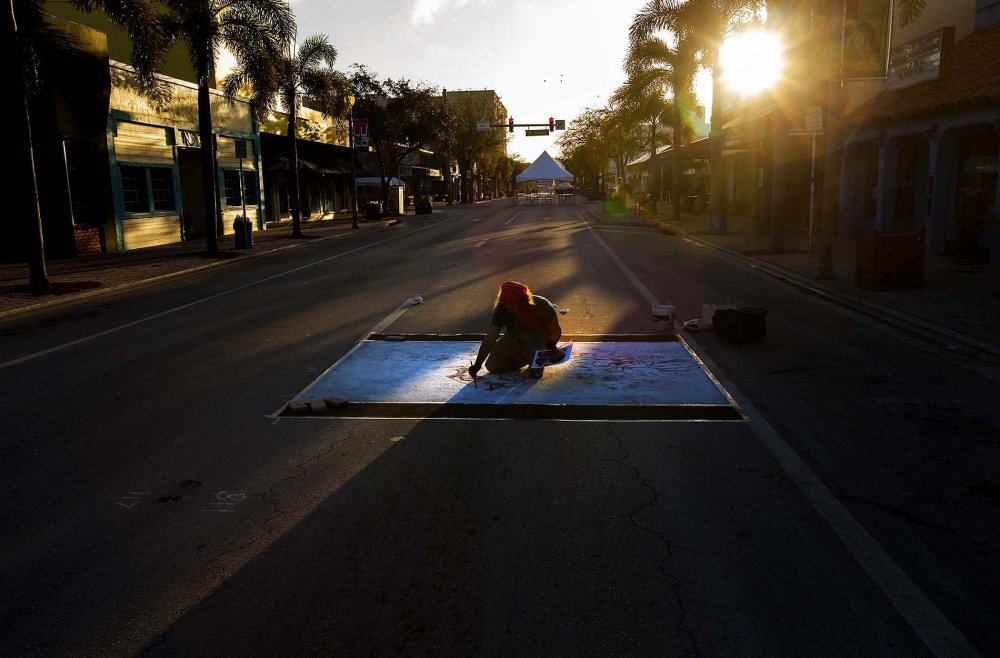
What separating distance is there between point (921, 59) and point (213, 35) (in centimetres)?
1953

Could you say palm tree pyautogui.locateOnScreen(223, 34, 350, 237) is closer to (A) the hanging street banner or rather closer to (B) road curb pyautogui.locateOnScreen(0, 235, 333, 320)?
(A) the hanging street banner

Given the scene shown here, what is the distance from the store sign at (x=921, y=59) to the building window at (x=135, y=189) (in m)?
24.1

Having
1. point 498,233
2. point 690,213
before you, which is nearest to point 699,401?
point 498,233

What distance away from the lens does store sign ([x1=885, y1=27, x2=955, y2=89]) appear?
61.8 feet

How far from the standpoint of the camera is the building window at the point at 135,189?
2505 centimetres

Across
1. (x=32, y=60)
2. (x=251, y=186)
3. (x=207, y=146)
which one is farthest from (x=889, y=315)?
(x=251, y=186)

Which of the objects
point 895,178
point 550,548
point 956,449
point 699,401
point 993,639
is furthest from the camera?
point 895,178

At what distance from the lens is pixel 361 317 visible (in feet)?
37.8

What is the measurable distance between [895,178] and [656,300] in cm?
1294

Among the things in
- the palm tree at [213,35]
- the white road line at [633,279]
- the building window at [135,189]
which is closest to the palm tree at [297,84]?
the palm tree at [213,35]

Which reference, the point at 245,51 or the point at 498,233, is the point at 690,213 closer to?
the point at 498,233

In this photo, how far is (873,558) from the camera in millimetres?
3938

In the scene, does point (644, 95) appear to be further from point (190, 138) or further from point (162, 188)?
point (162, 188)

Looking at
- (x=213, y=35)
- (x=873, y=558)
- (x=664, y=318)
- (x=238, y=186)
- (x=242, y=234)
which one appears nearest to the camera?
(x=873, y=558)
